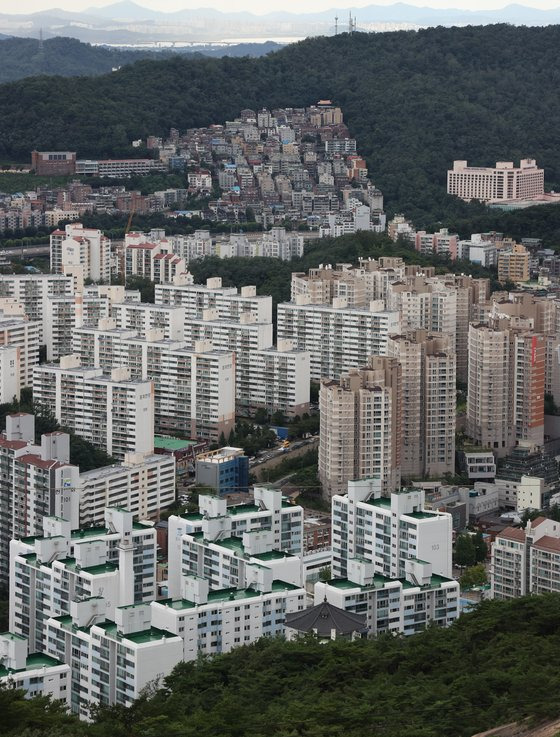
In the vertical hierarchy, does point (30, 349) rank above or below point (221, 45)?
below

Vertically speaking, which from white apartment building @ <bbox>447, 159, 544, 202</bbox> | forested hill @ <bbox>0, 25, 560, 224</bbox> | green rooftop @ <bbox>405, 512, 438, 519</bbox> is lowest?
green rooftop @ <bbox>405, 512, 438, 519</bbox>

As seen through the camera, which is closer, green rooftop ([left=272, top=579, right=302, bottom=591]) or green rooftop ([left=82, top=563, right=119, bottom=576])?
green rooftop ([left=272, top=579, right=302, bottom=591])

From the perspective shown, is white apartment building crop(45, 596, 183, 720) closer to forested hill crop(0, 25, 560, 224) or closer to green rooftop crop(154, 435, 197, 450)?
green rooftop crop(154, 435, 197, 450)

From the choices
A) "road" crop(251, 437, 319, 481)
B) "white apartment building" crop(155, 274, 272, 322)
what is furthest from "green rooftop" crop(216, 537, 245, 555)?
"white apartment building" crop(155, 274, 272, 322)

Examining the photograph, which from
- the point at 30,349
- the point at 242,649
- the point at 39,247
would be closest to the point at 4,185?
the point at 39,247

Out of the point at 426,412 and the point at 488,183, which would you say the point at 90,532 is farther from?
the point at 488,183

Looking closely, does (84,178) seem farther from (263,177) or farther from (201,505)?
(201,505)
